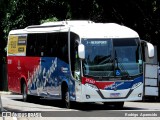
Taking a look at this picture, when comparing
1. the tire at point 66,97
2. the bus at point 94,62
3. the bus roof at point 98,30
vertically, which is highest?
the bus roof at point 98,30

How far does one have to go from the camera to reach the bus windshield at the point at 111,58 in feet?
66.5

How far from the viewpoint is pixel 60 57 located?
2216cm

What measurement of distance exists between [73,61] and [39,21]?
15.8 metres

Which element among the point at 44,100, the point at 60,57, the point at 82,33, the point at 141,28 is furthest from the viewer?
the point at 141,28

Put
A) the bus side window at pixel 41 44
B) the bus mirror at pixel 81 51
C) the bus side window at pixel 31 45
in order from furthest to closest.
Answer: the bus side window at pixel 31 45, the bus side window at pixel 41 44, the bus mirror at pixel 81 51

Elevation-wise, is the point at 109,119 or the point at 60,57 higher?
the point at 60,57

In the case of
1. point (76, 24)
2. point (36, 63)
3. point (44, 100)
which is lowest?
point (44, 100)

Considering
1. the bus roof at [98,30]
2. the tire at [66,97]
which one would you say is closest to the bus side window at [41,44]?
the bus roof at [98,30]

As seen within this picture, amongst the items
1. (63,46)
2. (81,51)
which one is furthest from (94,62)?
(63,46)

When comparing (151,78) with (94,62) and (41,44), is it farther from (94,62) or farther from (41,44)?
(94,62)

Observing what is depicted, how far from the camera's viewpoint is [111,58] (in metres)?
20.5

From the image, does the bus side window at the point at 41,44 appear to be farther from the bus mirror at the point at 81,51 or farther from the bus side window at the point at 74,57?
the bus mirror at the point at 81,51

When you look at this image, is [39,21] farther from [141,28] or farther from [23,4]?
[141,28]

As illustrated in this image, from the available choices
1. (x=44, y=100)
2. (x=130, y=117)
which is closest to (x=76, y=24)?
(x=130, y=117)
